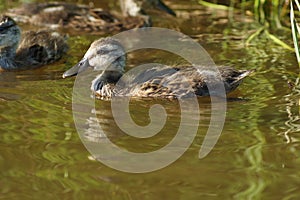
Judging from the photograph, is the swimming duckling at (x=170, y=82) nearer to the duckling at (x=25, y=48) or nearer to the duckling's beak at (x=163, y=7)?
the duckling at (x=25, y=48)

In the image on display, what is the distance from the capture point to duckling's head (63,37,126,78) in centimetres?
587

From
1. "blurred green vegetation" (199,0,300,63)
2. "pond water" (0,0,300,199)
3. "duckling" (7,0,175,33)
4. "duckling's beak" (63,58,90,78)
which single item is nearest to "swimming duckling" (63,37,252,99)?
"duckling's beak" (63,58,90,78)

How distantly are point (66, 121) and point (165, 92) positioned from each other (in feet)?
3.06

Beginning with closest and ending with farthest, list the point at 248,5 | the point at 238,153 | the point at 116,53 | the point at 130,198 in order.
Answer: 1. the point at 130,198
2. the point at 238,153
3. the point at 116,53
4. the point at 248,5

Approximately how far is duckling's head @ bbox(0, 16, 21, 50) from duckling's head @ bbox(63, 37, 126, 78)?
106 cm

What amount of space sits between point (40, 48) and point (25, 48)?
0.59 ft

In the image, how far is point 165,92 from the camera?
5418 millimetres

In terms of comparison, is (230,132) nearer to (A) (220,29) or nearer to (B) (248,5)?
(A) (220,29)

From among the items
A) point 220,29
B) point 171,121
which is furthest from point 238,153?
point 220,29

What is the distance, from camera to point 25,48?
265 inches

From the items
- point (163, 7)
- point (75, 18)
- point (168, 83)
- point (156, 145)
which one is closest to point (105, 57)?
point (168, 83)

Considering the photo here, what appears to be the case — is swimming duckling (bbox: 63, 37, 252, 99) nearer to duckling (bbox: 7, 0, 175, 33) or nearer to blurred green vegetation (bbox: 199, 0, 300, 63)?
blurred green vegetation (bbox: 199, 0, 300, 63)

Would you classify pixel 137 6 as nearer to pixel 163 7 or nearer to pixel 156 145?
pixel 163 7

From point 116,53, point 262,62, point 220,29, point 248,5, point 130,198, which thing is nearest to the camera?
point 130,198
